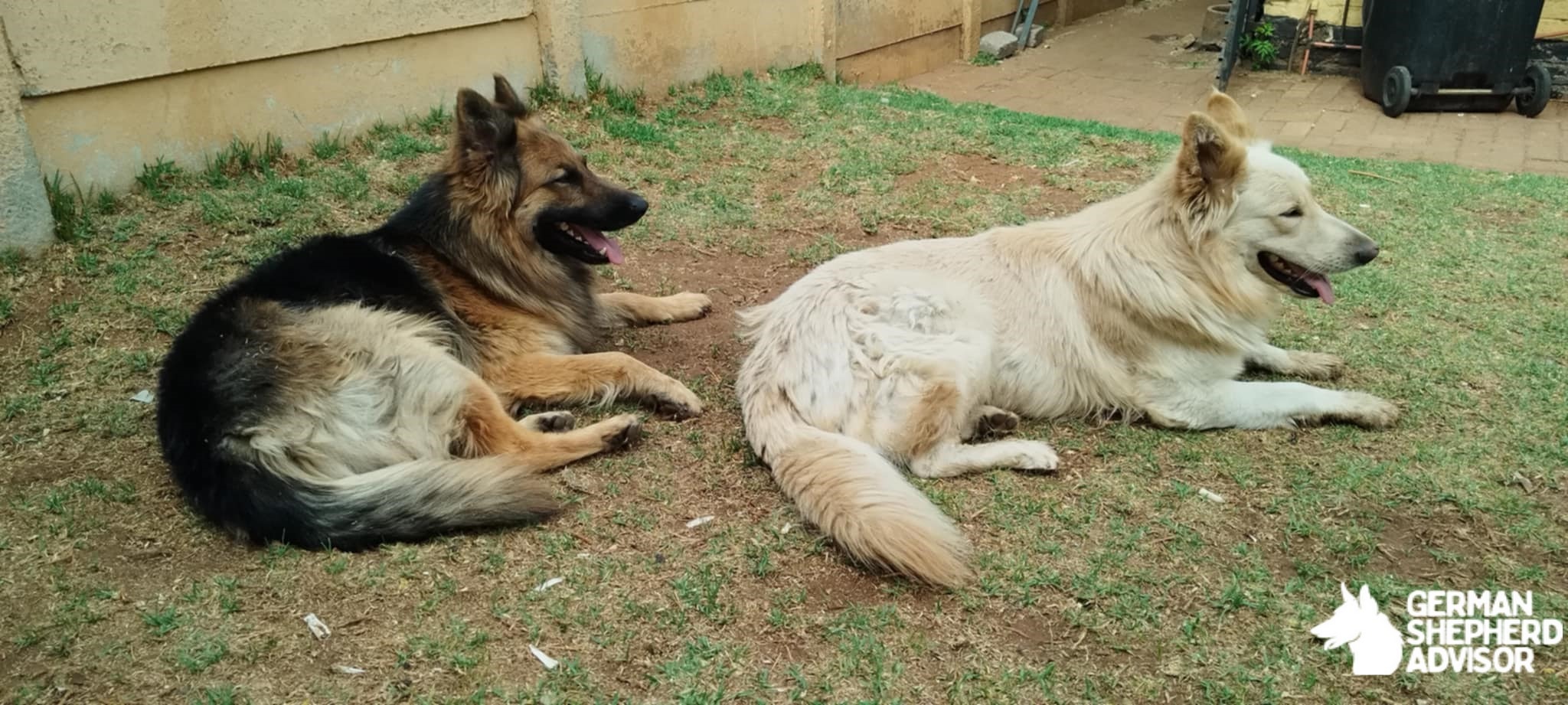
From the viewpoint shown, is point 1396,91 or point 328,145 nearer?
point 328,145

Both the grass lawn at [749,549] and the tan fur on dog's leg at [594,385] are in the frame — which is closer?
the grass lawn at [749,549]

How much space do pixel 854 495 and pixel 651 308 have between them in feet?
7.21

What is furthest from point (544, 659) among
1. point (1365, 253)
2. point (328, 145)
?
point (328, 145)

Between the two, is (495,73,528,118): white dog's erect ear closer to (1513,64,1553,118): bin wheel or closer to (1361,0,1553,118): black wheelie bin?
(1361,0,1553,118): black wheelie bin

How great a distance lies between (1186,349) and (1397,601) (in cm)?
133

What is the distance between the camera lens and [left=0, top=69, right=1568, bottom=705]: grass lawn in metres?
2.68

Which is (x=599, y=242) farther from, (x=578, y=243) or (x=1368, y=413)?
(x=1368, y=413)

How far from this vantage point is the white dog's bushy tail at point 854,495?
2.98 meters

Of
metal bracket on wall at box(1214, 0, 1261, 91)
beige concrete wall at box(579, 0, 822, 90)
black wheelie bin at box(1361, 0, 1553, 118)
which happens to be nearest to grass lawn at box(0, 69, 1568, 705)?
beige concrete wall at box(579, 0, 822, 90)

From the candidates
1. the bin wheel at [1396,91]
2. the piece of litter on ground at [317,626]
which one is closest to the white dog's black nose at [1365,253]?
the piece of litter on ground at [317,626]

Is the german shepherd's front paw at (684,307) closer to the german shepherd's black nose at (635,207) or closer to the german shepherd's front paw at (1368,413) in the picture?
the german shepherd's black nose at (635,207)

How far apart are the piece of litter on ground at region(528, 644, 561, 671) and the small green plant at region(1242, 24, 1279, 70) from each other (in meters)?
11.5

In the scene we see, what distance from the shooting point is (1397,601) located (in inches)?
115

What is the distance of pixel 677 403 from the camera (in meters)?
4.12
